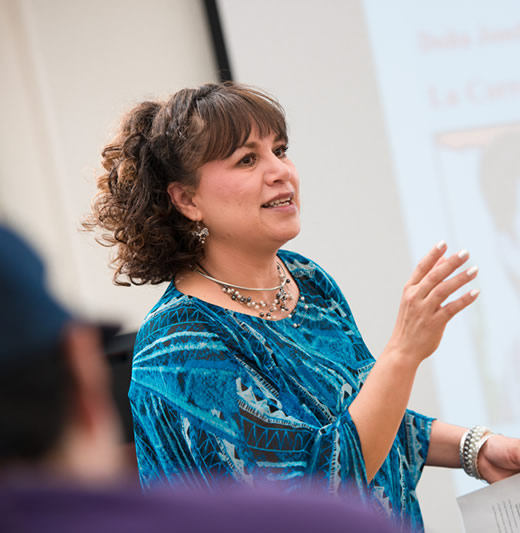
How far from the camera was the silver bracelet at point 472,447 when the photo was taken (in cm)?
141

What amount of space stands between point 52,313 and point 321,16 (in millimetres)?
2725

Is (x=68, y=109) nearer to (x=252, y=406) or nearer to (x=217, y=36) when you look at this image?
(x=217, y=36)

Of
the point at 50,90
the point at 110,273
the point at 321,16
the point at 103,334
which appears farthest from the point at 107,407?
the point at 321,16

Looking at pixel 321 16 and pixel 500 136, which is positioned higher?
pixel 321 16

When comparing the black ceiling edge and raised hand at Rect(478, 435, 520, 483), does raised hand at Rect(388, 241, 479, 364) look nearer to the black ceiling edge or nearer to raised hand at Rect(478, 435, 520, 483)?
raised hand at Rect(478, 435, 520, 483)

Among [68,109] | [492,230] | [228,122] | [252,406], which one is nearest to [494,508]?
[252,406]

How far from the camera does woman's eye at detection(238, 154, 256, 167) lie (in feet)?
4.69

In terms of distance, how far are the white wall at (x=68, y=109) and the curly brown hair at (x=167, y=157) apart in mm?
1112

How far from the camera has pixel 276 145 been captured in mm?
1490

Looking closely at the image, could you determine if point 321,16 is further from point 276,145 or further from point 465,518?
point 465,518

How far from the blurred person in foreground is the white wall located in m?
2.23

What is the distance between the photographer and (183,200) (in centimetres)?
150

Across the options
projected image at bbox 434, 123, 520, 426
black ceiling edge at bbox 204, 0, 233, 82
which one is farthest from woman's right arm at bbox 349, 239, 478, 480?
black ceiling edge at bbox 204, 0, 233, 82

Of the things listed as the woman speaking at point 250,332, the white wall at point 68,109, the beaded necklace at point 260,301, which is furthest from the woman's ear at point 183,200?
the white wall at point 68,109
